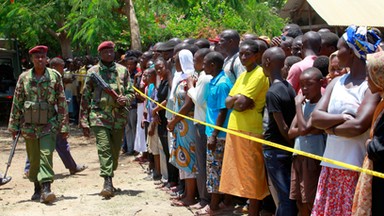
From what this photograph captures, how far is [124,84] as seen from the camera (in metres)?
8.41

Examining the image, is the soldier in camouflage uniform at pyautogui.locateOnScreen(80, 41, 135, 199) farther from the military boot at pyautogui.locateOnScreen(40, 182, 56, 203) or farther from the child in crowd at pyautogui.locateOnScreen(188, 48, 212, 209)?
the child in crowd at pyautogui.locateOnScreen(188, 48, 212, 209)

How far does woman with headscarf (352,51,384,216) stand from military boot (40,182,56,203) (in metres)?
4.86

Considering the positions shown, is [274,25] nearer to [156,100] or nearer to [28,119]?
[156,100]

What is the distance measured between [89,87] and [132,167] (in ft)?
8.69

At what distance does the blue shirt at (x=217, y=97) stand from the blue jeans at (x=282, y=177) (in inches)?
42.8

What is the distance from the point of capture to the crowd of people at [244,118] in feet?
14.1

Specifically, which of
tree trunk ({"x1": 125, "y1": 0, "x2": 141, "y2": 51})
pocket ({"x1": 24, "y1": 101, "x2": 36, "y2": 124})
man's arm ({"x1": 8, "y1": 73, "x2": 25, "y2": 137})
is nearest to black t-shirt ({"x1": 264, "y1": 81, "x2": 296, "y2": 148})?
pocket ({"x1": 24, "y1": 101, "x2": 36, "y2": 124})

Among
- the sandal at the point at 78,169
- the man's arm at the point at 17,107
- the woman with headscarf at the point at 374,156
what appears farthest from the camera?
the sandal at the point at 78,169

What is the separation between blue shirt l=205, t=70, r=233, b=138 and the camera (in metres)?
6.57

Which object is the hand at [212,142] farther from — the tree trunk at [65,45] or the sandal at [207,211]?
the tree trunk at [65,45]

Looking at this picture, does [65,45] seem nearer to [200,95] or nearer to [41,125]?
[41,125]

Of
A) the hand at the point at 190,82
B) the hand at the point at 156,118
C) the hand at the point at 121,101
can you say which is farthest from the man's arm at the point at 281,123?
the hand at the point at 156,118

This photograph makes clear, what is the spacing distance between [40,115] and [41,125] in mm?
130

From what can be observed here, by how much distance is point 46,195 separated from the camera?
787 centimetres
